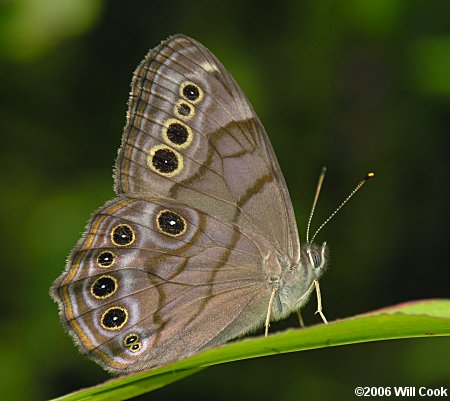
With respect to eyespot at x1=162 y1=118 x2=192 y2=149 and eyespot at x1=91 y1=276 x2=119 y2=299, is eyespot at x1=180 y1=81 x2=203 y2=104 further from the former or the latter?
eyespot at x1=91 y1=276 x2=119 y2=299

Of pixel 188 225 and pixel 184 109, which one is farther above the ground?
pixel 184 109

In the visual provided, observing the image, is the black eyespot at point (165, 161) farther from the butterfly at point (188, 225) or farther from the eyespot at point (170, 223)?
the eyespot at point (170, 223)

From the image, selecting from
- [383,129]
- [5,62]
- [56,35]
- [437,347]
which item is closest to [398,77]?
[383,129]

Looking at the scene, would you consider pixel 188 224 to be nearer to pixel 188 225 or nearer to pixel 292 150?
pixel 188 225

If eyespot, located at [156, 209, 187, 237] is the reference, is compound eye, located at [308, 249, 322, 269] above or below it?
below

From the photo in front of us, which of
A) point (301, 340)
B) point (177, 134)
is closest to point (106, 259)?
point (177, 134)

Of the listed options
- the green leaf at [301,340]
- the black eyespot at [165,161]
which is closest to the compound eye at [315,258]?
the black eyespot at [165,161]

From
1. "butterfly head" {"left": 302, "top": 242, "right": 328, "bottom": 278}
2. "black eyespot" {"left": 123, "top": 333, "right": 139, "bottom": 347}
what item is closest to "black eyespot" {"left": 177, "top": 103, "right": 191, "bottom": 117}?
"butterfly head" {"left": 302, "top": 242, "right": 328, "bottom": 278}
